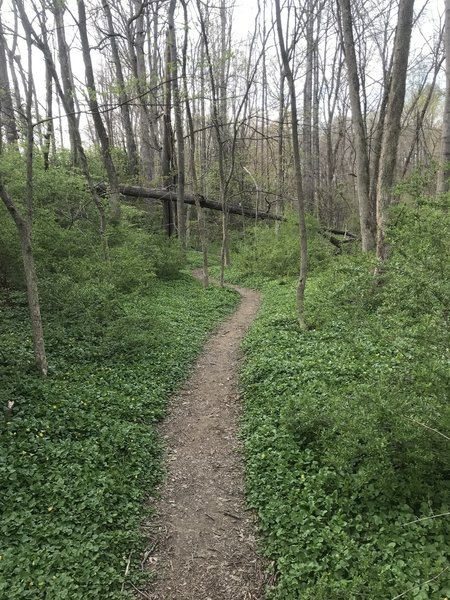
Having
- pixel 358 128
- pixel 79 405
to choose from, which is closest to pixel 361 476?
pixel 79 405

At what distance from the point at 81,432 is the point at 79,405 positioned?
512mm

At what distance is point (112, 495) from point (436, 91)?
2949 cm

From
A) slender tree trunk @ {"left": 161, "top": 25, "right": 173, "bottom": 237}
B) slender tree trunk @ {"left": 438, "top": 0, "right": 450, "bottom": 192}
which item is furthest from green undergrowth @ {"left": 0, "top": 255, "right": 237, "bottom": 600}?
slender tree trunk @ {"left": 161, "top": 25, "right": 173, "bottom": 237}

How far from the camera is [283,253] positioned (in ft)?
55.9

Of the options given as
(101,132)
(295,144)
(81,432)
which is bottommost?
(81,432)

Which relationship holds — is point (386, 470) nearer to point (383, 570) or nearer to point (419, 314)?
point (383, 570)

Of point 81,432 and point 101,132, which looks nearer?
point 81,432

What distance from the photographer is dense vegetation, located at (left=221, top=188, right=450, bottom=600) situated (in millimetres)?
3428

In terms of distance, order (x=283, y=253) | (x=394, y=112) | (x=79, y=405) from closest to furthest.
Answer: (x=79, y=405) → (x=394, y=112) → (x=283, y=253)

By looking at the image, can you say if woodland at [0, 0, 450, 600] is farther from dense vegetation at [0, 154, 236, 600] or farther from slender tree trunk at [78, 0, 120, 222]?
slender tree trunk at [78, 0, 120, 222]

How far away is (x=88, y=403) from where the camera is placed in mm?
5816

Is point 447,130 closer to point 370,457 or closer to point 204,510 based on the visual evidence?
point 370,457

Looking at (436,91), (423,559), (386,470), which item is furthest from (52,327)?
(436,91)

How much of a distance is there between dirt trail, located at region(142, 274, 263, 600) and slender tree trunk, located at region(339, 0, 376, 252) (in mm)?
5919
